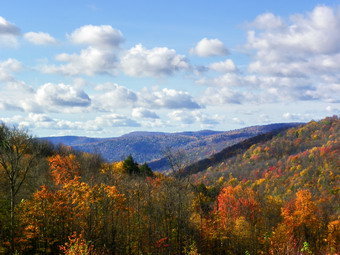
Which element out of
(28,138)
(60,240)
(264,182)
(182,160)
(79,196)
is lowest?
(264,182)

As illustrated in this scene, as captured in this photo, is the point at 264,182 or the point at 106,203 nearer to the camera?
the point at 106,203

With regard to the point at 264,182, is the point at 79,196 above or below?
above

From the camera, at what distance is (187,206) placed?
2579 inches

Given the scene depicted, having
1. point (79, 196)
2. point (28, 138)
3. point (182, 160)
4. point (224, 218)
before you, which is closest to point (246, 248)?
point (224, 218)

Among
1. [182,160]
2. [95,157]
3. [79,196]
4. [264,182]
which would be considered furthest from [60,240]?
[264,182]

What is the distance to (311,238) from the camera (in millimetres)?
78312

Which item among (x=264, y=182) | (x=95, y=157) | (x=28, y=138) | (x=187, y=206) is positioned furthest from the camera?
(x=264, y=182)

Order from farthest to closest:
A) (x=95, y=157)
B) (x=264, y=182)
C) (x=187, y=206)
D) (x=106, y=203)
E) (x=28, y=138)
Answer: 1. (x=264, y=182)
2. (x=95, y=157)
3. (x=187, y=206)
4. (x=106, y=203)
5. (x=28, y=138)

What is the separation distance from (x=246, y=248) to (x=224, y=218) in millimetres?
9972

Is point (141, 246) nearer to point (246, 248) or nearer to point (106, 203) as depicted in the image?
point (106, 203)

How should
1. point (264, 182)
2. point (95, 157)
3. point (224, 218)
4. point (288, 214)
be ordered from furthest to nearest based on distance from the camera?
1. point (264, 182)
2. point (95, 157)
3. point (288, 214)
4. point (224, 218)

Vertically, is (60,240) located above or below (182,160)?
below

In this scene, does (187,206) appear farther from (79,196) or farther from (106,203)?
(79,196)

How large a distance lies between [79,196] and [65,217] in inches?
141
